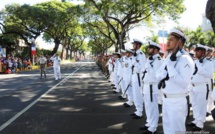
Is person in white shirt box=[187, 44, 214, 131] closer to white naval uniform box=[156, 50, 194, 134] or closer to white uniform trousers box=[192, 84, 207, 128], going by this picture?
white uniform trousers box=[192, 84, 207, 128]

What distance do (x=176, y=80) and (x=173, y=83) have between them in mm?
150

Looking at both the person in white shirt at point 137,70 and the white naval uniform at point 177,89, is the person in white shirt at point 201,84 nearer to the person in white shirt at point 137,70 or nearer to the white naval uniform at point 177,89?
the person in white shirt at point 137,70

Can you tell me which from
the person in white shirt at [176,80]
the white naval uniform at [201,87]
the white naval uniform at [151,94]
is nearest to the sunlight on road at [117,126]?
the white naval uniform at [151,94]

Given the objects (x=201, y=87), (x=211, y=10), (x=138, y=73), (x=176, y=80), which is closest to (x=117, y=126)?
(x=138, y=73)

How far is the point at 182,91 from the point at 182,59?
50 cm

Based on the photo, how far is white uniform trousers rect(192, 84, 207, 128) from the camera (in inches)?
256

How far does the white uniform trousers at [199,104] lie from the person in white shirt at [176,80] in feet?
7.81

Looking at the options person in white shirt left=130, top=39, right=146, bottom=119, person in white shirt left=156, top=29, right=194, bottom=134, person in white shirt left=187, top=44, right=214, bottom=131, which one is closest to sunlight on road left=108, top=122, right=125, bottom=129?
person in white shirt left=130, top=39, right=146, bottom=119

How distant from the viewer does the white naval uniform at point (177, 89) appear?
4.16m

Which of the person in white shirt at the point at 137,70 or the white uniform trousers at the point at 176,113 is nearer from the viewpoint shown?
the white uniform trousers at the point at 176,113

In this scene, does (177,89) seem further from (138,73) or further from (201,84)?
(138,73)

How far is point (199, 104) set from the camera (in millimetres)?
6633

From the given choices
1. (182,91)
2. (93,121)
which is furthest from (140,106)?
(182,91)

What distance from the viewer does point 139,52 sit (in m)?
7.50
